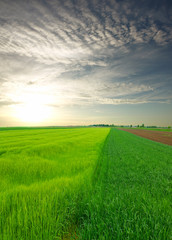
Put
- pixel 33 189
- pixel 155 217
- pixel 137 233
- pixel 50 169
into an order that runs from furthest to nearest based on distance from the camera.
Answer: pixel 50 169, pixel 33 189, pixel 155 217, pixel 137 233

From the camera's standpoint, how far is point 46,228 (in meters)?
2.54

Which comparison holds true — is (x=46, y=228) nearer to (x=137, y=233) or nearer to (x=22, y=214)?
(x=22, y=214)

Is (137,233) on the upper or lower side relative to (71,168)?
upper

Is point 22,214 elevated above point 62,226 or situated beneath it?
elevated above

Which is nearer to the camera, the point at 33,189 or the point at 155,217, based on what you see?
the point at 155,217

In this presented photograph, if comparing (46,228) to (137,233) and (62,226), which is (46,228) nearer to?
(62,226)

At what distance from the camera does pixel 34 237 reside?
2311 millimetres

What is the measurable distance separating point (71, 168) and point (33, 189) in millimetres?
2968

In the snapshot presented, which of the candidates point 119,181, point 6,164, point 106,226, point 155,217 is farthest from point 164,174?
point 6,164

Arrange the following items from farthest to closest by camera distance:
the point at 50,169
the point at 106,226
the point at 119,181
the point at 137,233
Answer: the point at 50,169 → the point at 119,181 → the point at 106,226 → the point at 137,233

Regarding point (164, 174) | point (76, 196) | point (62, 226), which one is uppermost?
point (76, 196)

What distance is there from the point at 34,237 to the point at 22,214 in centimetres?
80

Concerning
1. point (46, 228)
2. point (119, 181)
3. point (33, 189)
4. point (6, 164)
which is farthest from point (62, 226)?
point (6, 164)

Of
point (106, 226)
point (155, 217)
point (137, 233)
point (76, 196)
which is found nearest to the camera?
point (137, 233)
